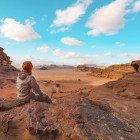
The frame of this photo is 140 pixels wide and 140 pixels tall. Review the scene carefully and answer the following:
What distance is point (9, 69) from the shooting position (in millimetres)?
29109

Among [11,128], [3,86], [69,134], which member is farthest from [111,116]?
[3,86]

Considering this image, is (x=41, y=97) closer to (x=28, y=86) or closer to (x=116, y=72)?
(x=28, y=86)

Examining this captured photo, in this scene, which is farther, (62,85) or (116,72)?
(116,72)

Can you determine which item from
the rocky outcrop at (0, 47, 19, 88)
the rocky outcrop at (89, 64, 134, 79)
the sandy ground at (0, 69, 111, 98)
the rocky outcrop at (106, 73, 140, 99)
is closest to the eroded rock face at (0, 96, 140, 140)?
the rocky outcrop at (106, 73, 140, 99)

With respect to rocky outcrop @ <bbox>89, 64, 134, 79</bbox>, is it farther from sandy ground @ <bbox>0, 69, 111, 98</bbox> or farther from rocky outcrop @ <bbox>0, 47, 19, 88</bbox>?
rocky outcrop @ <bbox>0, 47, 19, 88</bbox>

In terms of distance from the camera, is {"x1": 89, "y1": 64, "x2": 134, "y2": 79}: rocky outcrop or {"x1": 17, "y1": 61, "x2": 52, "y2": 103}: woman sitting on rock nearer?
{"x1": 17, "y1": 61, "x2": 52, "y2": 103}: woman sitting on rock

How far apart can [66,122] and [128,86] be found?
750cm

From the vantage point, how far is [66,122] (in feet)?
20.4

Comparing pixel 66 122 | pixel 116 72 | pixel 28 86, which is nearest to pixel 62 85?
pixel 116 72

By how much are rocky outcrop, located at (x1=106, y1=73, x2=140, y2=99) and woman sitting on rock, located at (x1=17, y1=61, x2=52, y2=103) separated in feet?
16.5

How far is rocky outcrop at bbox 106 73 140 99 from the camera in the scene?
12.4m

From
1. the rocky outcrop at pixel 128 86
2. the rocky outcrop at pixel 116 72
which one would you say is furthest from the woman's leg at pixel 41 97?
the rocky outcrop at pixel 116 72

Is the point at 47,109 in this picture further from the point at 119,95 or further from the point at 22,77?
the point at 119,95

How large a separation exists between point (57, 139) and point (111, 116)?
48.9 inches
